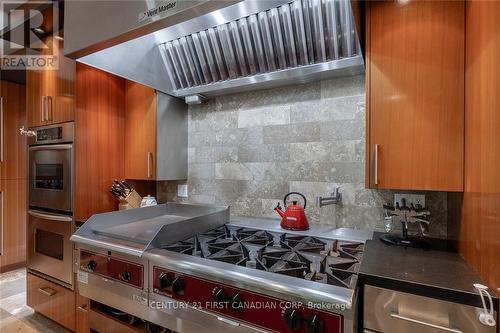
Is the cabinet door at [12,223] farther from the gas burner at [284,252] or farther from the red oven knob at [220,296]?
the red oven knob at [220,296]

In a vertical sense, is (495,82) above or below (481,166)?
above

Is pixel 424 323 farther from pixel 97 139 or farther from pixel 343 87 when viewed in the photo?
pixel 97 139

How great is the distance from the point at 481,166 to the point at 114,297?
1.83 metres

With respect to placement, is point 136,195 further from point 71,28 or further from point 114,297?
point 71,28

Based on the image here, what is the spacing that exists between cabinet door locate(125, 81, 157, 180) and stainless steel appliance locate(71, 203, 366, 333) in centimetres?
54

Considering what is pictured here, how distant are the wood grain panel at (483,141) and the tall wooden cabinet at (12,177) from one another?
15.2ft

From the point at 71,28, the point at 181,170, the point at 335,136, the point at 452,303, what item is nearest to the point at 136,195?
the point at 181,170

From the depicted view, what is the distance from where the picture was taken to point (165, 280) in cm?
117

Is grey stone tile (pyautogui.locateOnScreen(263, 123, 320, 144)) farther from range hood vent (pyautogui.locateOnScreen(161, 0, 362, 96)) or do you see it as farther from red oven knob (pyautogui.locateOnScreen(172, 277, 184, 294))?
red oven knob (pyautogui.locateOnScreen(172, 277, 184, 294))

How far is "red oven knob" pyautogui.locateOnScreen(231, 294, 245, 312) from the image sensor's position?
0.99m

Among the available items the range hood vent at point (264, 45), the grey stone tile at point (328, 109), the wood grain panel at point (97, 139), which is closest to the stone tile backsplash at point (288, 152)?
the grey stone tile at point (328, 109)

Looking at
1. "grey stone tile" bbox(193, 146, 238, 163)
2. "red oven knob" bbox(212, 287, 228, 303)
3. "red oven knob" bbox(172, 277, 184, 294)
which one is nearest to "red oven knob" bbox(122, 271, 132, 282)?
"red oven knob" bbox(172, 277, 184, 294)

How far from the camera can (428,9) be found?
43.6 inches

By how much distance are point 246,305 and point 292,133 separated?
119 centimetres
